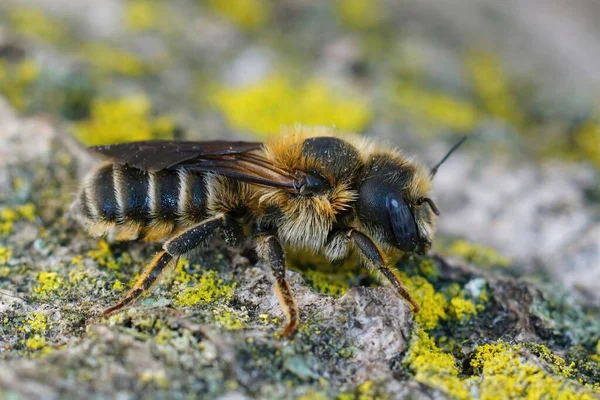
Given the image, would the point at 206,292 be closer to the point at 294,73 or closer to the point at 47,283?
the point at 47,283

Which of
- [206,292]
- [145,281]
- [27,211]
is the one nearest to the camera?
[145,281]

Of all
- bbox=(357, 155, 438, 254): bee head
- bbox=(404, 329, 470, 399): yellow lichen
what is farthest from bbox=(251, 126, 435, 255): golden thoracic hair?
bbox=(404, 329, 470, 399): yellow lichen

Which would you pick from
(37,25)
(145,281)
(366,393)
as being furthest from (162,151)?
(37,25)

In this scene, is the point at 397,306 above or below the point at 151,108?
below

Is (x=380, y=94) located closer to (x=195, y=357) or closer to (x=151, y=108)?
(x=151, y=108)

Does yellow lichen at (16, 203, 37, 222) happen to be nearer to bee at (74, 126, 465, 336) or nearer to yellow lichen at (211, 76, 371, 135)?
bee at (74, 126, 465, 336)

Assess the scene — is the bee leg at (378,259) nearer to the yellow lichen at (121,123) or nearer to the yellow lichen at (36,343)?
the yellow lichen at (36,343)

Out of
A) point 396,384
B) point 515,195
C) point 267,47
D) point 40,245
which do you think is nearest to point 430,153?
point 515,195
